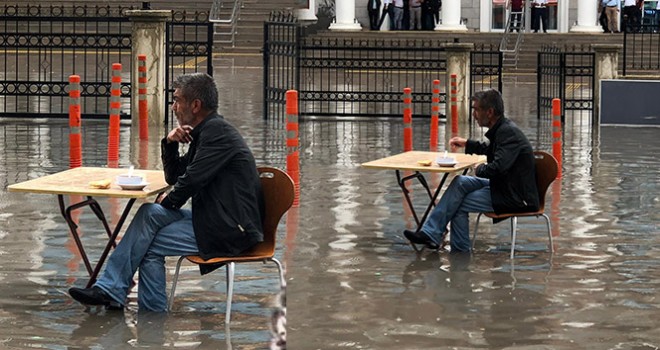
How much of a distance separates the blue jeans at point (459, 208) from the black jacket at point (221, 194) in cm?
271

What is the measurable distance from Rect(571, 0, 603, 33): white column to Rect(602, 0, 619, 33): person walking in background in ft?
2.43

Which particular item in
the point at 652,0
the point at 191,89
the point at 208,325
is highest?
the point at 652,0

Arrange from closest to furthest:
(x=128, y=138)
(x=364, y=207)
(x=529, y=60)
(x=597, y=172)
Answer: (x=364, y=207), (x=597, y=172), (x=128, y=138), (x=529, y=60)

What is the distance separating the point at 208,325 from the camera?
9.70 metres

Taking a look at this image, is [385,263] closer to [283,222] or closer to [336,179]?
[283,222]

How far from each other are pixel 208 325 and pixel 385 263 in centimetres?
263

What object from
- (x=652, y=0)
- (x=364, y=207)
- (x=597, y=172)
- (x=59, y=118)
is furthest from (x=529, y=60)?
(x=364, y=207)

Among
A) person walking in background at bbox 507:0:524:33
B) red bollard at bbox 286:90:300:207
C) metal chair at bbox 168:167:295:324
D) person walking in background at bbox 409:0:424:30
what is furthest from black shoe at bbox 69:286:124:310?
person walking in background at bbox 409:0:424:30

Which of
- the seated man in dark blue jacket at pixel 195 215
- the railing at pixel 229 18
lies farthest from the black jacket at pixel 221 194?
the railing at pixel 229 18

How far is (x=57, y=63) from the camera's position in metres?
38.3

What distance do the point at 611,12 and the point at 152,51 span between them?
969 inches

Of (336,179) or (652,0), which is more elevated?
(652,0)

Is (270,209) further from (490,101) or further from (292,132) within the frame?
(292,132)

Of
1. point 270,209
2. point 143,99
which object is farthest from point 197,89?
point 143,99
